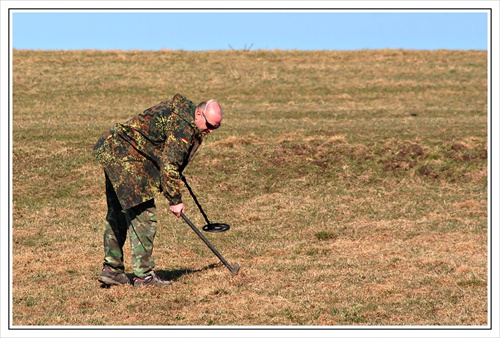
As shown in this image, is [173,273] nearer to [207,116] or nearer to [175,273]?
[175,273]

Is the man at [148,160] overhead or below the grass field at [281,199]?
overhead

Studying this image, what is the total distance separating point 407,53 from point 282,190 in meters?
28.7

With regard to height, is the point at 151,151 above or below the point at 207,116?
below

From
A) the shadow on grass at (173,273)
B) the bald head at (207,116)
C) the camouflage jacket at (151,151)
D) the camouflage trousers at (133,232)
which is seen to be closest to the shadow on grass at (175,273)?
the shadow on grass at (173,273)

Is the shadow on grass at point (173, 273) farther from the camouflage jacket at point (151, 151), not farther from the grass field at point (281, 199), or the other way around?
the camouflage jacket at point (151, 151)

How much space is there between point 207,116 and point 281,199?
8.60 m

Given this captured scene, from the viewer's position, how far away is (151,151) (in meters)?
9.77

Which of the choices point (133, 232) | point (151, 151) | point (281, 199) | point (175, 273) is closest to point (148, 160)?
Result: point (151, 151)

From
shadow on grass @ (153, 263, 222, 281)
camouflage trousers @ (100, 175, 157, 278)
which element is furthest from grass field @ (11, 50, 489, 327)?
camouflage trousers @ (100, 175, 157, 278)

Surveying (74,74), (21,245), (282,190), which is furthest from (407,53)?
(21,245)

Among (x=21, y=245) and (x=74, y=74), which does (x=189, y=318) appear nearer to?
(x=21, y=245)

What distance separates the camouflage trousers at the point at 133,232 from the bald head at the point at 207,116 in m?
1.16

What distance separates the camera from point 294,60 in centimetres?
4394

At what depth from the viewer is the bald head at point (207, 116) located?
9492 millimetres
